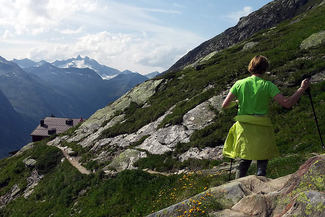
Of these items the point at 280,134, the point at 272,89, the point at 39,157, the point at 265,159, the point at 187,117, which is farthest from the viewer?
the point at 39,157

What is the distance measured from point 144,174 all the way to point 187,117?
36.7ft

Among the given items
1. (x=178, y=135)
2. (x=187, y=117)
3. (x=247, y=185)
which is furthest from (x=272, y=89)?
(x=187, y=117)

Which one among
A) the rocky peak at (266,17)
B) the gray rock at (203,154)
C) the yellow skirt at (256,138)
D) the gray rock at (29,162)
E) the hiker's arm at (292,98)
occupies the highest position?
the rocky peak at (266,17)

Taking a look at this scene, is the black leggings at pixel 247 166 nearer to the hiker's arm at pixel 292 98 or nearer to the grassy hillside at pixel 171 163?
the grassy hillside at pixel 171 163

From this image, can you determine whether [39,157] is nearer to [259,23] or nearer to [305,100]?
[305,100]

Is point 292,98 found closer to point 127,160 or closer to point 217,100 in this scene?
point 127,160

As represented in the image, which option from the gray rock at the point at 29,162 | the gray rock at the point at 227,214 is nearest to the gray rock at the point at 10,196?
the gray rock at the point at 29,162

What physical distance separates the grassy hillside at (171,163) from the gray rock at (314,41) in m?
0.99

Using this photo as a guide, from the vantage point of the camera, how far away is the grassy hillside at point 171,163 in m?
13.7

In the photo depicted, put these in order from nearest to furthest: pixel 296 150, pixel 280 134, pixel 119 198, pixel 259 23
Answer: pixel 296 150
pixel 119 198
pixel 280 134
pixel 259 23

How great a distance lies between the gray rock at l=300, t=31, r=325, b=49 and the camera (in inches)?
1144

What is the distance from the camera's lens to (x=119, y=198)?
16.0 meters

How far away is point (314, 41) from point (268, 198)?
94.8 ft

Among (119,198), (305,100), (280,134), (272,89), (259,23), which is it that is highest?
(259,23)
